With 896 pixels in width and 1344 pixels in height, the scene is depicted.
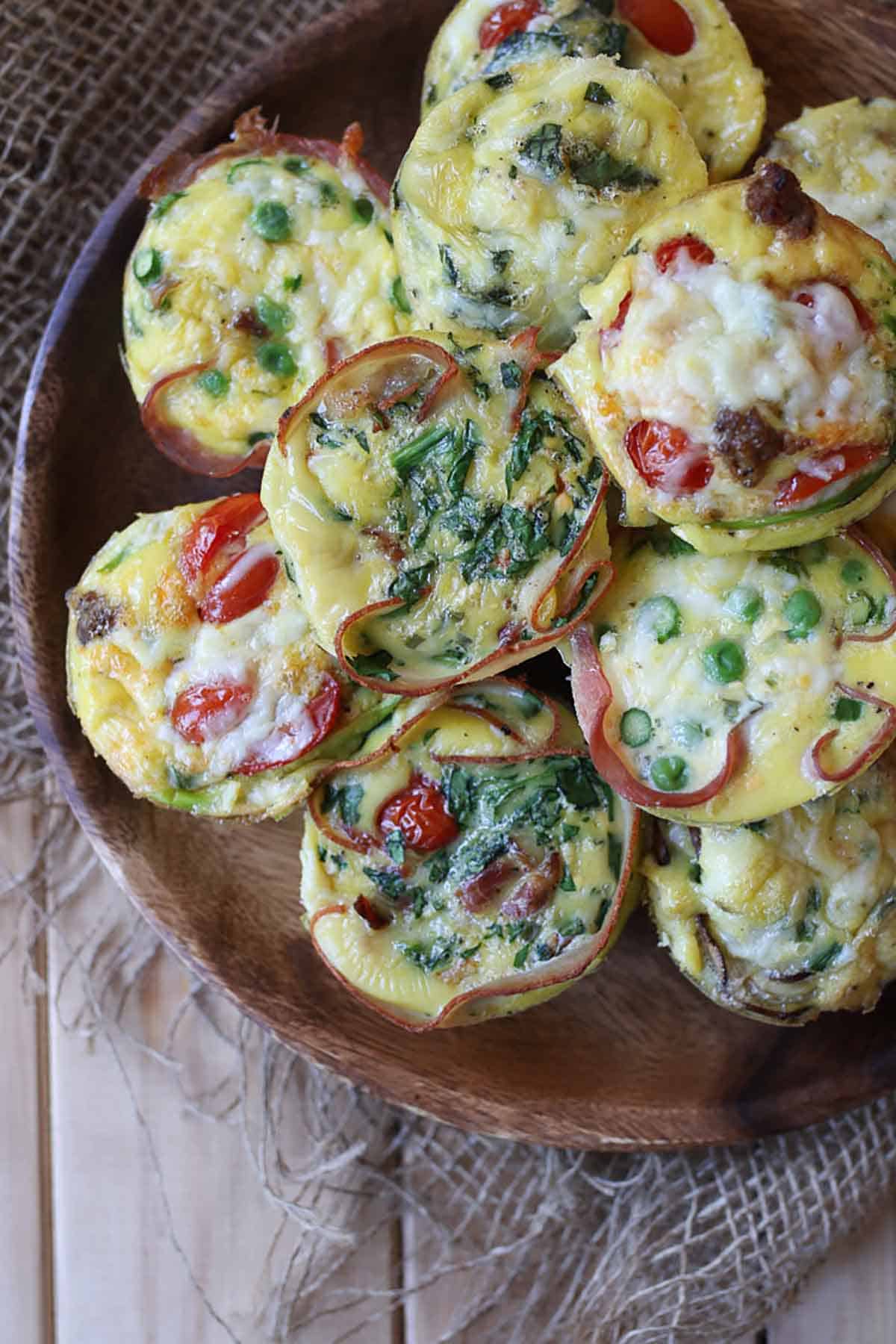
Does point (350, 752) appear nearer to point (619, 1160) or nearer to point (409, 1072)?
point (409, 1072)

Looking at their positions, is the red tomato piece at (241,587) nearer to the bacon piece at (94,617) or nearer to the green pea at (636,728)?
the bacon piece at (94,617)

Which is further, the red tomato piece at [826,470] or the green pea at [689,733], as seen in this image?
the green pea at [689,733]

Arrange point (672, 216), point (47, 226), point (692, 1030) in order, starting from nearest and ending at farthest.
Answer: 1. point (672, 216)
2. point (692, 1030)
3. point (47, 226)

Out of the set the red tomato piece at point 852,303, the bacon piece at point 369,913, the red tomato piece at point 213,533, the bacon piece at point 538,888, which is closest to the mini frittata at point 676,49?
the red tomato piece at point 852,303

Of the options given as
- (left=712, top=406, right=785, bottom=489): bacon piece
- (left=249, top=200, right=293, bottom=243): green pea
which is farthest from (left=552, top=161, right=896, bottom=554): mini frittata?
(left=249, top=200, right=293, bottom=243): green pea

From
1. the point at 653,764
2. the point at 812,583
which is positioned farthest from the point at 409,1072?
the point at 812,583

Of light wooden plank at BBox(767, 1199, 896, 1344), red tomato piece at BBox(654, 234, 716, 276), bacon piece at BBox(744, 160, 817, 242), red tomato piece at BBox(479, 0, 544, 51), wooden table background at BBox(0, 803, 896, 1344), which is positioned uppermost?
bacon piece at BBox(744, 160, 817, 242)

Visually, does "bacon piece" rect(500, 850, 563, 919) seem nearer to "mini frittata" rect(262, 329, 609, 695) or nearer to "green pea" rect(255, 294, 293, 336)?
"mini frittata" rect(262, 329, 609, 695)
